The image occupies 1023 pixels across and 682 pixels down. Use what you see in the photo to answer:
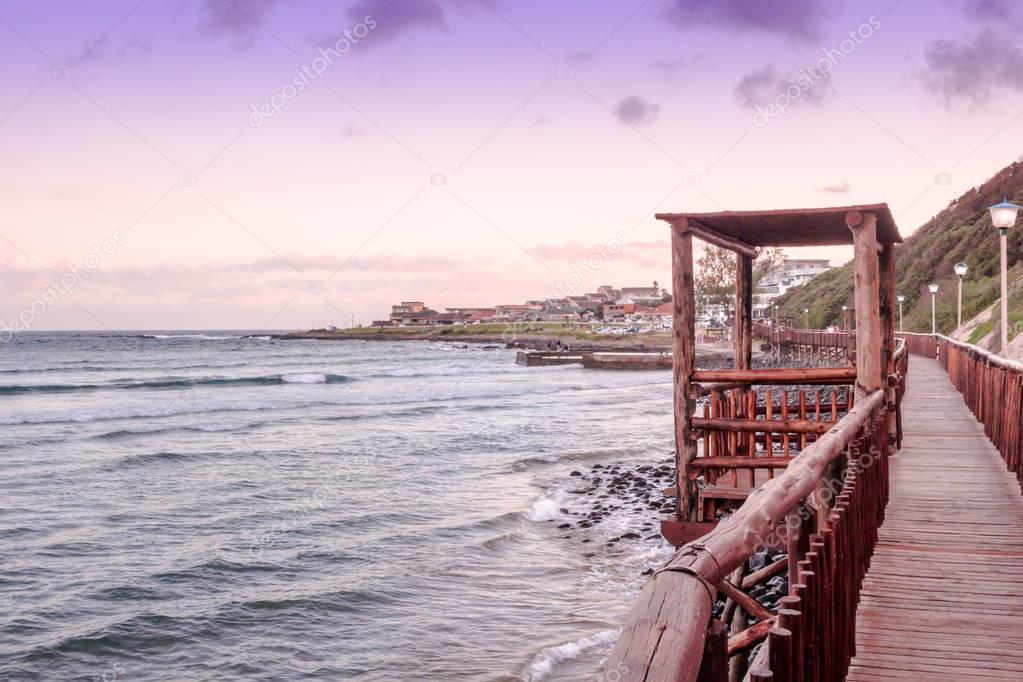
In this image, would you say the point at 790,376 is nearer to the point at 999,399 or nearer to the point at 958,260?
the point at 999,399

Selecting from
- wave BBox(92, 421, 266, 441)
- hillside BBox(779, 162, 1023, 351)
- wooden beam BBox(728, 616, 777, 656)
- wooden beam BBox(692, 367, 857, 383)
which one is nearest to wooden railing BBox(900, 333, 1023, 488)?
wooden beam BBox(692, 367, 857, 383)

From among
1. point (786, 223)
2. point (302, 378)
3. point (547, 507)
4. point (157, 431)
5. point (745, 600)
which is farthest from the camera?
point (302, 378)

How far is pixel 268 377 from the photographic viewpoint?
62.3 metres

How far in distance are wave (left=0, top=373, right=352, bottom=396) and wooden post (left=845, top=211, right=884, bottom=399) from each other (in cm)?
5232

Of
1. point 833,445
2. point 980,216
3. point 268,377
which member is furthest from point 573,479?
point 980,216

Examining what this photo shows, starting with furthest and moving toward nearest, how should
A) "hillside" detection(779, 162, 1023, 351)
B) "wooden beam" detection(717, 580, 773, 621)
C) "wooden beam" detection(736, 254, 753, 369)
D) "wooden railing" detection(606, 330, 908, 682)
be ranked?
1. "hillside" detection(779, 162, 1023, 351)
2. "wooden beam" detection(736, 254, 753, 369)
3. "wooden beam" detection(717, 580, 773, 621)
4. "wooden railing" detection(606, 330, 908, 682)

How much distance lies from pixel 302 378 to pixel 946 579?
59210 millimetres

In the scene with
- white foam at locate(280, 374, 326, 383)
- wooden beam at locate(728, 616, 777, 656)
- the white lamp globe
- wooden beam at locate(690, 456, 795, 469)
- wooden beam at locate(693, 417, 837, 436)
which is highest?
the white lamp globe

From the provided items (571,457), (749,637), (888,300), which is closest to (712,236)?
(888,300)

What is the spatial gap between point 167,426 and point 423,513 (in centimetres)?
2066

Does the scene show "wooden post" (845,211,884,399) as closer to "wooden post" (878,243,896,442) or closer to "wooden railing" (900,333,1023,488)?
"wooden railing" (900,333,1023,488)

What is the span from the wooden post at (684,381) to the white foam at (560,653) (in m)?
1.56

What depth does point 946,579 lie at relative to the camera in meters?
5.70

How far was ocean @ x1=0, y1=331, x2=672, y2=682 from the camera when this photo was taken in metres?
9.46
